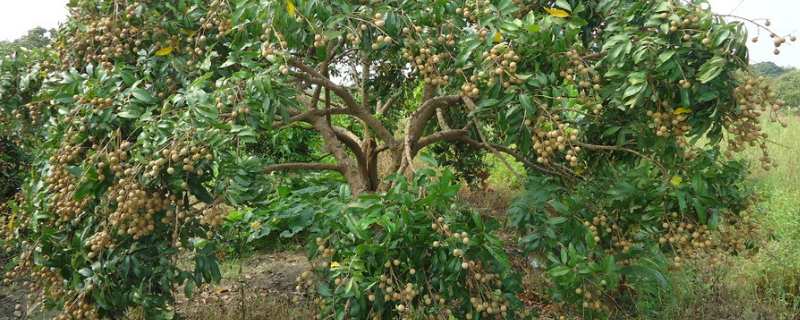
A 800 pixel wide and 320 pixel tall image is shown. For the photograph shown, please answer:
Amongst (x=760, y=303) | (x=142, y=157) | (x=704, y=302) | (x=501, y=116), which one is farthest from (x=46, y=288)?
(x=760, y=303)

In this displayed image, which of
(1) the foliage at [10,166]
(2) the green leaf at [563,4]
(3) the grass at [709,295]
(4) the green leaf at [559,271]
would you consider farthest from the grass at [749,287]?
(1) the foliage at [10,166]

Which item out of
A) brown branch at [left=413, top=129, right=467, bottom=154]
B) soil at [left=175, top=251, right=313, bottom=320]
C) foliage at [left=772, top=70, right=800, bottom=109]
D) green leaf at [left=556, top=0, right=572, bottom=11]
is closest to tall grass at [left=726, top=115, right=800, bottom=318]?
brown branch at [left=413, top=129, right=467, bottom=154]

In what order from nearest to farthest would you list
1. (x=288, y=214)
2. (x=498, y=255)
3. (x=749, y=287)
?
(x=498, y=255), (x=288, y=214), (x=749, y=287)

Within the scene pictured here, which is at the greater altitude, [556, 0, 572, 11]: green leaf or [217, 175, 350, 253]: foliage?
[556, 0, 572, 11]: green leaf

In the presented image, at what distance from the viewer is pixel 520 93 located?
1828 millimetres

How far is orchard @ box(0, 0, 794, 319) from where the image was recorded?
5.71 ft

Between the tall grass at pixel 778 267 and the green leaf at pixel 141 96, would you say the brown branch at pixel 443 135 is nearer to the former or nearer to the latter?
the green leaf at pixel 141 96

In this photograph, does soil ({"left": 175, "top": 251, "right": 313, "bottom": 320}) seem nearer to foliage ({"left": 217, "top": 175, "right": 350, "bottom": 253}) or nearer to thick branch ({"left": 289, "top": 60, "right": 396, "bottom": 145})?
foliage ({"left": 217, "top": 175, "right": 350, "bottom": 253})

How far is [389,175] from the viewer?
6.57 feet

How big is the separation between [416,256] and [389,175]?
0.30 metres

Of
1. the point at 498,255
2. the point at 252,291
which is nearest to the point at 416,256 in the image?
the point at 498,255

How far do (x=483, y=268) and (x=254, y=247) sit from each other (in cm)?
315

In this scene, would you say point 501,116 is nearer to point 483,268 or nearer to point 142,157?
point 483,268

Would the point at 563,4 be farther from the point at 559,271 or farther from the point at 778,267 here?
the point at 778,267
